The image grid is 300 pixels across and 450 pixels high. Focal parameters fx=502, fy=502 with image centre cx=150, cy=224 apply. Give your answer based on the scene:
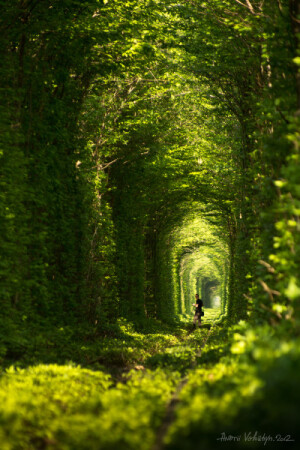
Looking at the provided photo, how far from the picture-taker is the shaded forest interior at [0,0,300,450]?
4.21m

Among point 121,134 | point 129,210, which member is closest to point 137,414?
point 121,134

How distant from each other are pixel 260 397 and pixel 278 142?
4931mm

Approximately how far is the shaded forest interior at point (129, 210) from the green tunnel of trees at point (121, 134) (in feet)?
0.18

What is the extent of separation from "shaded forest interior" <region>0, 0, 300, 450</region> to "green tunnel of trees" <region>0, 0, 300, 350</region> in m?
0.06

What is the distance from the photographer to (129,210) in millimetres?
24250

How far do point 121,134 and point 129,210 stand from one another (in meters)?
5.23

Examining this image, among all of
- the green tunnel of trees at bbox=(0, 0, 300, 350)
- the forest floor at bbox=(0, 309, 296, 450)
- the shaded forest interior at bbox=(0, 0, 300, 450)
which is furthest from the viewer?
the green tunnel of trees at bbox=(0, 0, 300, 350)

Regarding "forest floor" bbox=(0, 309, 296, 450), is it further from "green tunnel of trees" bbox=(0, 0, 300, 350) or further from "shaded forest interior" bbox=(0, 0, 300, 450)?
"green tunnel of trees" bbox=(0, 0, 300, 350)

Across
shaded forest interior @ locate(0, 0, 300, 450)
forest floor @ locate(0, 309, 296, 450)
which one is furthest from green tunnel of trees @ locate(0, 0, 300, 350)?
forest floor @ locate(0, 309, 296, 450)

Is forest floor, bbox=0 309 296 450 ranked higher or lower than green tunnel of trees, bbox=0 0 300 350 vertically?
lower

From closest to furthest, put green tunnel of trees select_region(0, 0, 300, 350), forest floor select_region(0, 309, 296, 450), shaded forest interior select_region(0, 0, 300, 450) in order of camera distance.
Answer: forest floor select_region(0, 309, 296, 450) < shaded forest interior select_region(0, 0, 300, 450) < green tunnel of trees select_region(0, 0, 300, 350)

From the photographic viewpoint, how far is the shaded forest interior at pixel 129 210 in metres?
4.21

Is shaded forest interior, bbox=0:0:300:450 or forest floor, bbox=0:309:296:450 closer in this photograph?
forest floor, bbox=0:309:296:450

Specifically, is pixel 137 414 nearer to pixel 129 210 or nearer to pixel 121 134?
pixel 121 134
